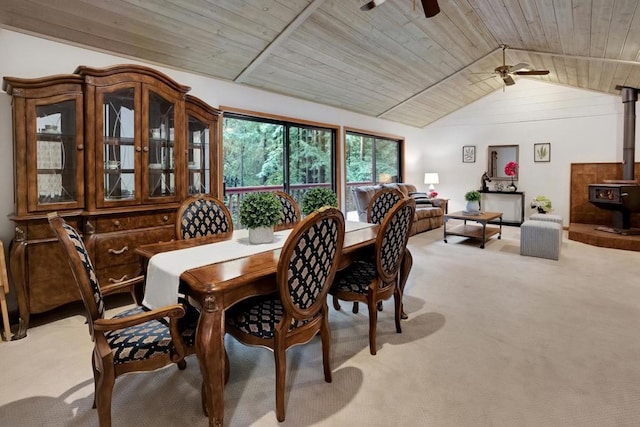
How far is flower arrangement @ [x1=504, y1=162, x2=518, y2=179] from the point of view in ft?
24.0

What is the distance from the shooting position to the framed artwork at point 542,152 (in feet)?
23.2

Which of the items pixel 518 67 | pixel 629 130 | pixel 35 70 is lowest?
pixel 35 70

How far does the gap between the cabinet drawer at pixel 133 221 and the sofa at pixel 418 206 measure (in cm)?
342

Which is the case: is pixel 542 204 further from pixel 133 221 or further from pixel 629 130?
pixel 133 221

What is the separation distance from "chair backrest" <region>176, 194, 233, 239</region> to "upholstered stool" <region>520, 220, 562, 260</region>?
4.15 metres

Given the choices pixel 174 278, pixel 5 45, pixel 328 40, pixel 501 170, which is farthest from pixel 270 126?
pixel 501 170

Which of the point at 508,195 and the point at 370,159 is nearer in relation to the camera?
the point at 370,159

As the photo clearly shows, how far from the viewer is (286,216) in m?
3.29

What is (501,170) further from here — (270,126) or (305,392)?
(305,392)

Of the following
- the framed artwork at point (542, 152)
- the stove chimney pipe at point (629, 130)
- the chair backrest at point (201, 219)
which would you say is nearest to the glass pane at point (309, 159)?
the chair backrest at point (201, 219)

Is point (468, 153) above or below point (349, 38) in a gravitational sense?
below

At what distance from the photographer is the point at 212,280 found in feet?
5.18

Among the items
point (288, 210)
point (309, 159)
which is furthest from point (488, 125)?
point (288, 210)

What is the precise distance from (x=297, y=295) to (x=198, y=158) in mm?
2548
